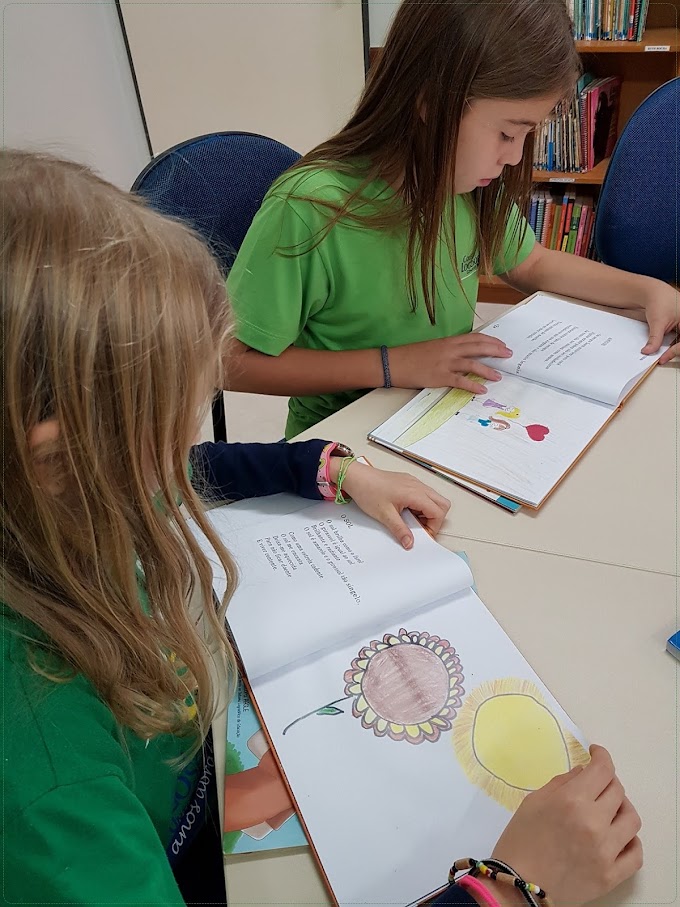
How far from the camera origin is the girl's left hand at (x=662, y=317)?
1005 mm

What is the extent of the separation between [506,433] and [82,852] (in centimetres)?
64

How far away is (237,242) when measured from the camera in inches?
44.6

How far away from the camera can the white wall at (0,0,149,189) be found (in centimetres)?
199

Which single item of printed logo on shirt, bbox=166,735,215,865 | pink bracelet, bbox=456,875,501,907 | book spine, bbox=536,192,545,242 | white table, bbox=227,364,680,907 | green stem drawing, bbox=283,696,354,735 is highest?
pink bracelet, bbox=456,875,501,907

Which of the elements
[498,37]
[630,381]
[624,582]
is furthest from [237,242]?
[624,582]

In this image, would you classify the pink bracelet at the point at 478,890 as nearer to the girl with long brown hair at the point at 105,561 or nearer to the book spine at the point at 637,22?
the girl with long brown hair at the point at 105,561

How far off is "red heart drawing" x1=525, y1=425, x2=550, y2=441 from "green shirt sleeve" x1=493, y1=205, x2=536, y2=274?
1.52 ft

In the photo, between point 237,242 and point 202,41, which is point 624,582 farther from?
point 202,41

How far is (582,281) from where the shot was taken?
1.17 m

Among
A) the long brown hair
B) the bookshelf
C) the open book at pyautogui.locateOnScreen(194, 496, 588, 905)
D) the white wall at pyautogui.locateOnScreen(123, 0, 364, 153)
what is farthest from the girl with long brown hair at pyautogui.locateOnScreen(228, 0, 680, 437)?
the white wall at pyautogui.locateOnScreen(123, 0, 364, 153)

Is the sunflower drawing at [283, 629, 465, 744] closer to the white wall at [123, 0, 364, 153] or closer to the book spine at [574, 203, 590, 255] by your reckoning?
the white wall at [123, 0, 364, 153]

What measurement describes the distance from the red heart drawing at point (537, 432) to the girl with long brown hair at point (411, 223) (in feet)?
0.35

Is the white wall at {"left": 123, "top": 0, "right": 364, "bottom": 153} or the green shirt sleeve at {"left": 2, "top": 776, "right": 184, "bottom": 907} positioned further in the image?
the white wall at {"left": 123, "top": 0, "right": 364, "bottom": 153}

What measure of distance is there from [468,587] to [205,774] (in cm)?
29
